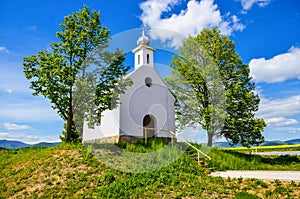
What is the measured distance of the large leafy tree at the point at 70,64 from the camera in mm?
14812

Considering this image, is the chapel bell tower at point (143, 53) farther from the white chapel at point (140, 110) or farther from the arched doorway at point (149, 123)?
the arched doorway at point (149, 123)

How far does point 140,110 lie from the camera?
62.4ft

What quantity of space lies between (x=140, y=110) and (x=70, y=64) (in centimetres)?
615

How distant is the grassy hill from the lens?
890 centimetres

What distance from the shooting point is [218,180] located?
409 inches

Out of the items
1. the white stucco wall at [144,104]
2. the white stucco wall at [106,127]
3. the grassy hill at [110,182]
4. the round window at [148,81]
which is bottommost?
the grassy hill at [110,182]

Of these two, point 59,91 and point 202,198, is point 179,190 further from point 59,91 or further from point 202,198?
point 59,91

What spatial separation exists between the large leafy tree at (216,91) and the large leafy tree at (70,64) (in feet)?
22.7

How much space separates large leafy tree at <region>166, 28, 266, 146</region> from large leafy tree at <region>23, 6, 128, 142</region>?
6933 mm

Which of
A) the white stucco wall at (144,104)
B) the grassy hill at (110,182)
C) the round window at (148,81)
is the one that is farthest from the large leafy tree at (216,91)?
the grassy hill at (110,182)

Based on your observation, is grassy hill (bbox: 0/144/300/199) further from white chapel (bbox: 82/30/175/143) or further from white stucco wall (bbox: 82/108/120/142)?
white chapel (bbox: 82/30/175/143)

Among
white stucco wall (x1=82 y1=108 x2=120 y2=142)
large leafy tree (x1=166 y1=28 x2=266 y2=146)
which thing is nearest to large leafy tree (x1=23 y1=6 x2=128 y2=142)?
white stucco wall (x1=82 y1=108 x2=120 y2=142)

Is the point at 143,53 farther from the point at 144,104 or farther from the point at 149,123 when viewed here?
the point at 149,123

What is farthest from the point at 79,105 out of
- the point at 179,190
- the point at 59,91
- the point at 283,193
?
the point at 283,193
